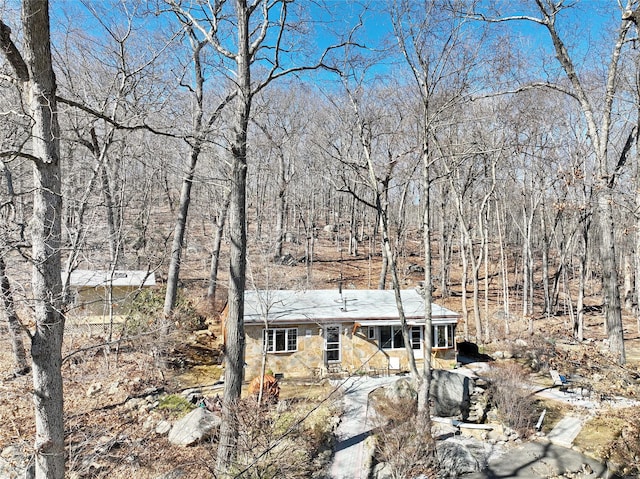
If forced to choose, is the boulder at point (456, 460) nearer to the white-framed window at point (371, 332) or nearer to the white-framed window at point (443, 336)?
the white-framed window at point (371, 332)

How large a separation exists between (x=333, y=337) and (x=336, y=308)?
1130 mm

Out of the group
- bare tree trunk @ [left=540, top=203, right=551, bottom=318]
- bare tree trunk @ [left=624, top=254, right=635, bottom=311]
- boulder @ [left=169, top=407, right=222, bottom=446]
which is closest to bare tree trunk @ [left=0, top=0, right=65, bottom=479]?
boulder @ [left=169, top=407, right=222, bottom=446]

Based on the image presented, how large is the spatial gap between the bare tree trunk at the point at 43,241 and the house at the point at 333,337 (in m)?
8.86

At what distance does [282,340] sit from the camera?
13836 millimetres

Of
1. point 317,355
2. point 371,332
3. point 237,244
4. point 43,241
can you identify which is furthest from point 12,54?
point 371,332

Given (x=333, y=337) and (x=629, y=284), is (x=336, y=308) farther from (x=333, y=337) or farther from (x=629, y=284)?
(x=629, y=284)

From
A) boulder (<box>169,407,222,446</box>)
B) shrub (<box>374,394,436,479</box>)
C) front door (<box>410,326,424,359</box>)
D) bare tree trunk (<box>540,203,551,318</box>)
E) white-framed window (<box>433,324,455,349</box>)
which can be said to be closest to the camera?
shrub (<box>374,394,436,479</box>)

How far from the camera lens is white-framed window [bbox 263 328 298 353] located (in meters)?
13.7

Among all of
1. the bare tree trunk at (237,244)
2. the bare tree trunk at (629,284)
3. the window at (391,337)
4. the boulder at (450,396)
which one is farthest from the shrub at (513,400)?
the bare tree trunk at (629,284)

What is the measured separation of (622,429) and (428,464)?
5.16m

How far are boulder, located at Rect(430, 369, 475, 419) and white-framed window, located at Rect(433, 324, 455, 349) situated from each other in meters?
3.61

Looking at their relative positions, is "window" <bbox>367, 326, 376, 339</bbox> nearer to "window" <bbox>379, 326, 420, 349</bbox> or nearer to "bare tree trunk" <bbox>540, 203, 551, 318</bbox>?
"window" <bbox>379, 326, 420, 349</bbox>

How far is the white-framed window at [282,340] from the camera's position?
13680 millimetres

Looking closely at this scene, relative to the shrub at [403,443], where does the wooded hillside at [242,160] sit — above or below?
above
